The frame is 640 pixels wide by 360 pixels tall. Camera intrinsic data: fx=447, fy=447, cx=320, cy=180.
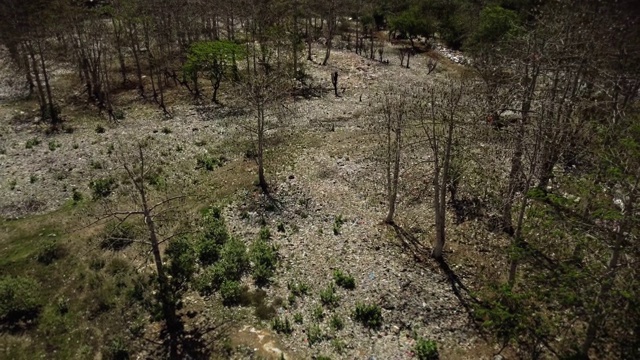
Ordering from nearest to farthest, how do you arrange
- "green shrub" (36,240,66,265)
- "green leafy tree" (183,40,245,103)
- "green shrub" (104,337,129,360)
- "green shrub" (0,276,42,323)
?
"green shrub" (104,337,129,360)
"green shrub" (0,276,42,323)
"green shrub" (36,240,66,265)
"green leafy tree" (183,40,245,103)

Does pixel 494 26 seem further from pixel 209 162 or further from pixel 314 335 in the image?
pixel 314 335

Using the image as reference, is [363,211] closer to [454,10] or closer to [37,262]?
[37,262]

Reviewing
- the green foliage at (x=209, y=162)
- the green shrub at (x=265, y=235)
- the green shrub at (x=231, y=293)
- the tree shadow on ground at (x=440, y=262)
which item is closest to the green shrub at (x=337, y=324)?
the green shrub at (x=231, y=293)

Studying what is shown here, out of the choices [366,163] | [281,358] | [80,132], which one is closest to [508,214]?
[366,163]

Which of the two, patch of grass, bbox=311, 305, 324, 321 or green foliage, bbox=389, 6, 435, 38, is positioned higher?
green foliage, bbox=389, 6, 435, 38

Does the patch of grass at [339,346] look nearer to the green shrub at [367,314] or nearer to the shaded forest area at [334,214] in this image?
the shaded forest area at [334,214]

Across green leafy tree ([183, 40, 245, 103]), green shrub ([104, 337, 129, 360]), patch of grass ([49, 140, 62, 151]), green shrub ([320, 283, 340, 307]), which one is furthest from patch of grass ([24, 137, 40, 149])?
green shrub ([320, 283, 340, 307])

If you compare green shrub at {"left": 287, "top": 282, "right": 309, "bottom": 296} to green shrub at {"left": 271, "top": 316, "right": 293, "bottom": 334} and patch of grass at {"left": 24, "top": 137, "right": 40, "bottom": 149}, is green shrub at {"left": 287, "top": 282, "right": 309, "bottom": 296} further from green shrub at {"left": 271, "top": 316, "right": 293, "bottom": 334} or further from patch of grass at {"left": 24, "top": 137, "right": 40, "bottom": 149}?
patch of grass at {"left": 24, "top": 137, "right": 40, "bottom": 149}
